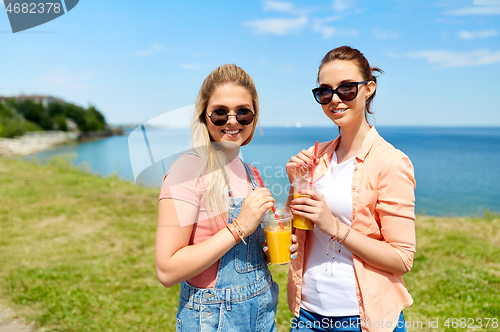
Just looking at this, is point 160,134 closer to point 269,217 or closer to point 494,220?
point 269,217

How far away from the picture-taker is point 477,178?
87.1ft

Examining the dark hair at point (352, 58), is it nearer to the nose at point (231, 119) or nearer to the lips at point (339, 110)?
the lips at point (339, 110)

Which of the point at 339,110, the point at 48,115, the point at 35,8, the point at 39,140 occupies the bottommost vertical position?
the point at 339,110

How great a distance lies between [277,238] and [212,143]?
69cm

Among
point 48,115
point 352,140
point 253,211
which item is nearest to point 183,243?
point 253,211

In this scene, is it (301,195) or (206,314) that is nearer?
(206,314)

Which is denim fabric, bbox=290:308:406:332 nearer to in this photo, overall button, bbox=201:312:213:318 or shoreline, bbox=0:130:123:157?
overall button, bbox=201:312:213:318

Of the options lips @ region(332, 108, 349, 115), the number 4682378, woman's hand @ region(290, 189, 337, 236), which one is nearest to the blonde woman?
woman's hand @ region(290, 189, 337, 236)

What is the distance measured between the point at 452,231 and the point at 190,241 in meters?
5.56

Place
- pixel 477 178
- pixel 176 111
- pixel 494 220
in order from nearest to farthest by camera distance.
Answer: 1. pixel 176 111
2. pixel 494 220
3. pixel 477 178

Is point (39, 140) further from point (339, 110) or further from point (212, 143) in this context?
point (339, 110)

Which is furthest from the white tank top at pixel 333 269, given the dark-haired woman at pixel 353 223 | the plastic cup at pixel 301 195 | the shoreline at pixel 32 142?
the shoreline at pixel 32 142

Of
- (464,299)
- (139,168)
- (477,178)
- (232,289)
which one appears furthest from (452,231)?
(477,178)

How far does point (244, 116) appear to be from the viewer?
183 cm
